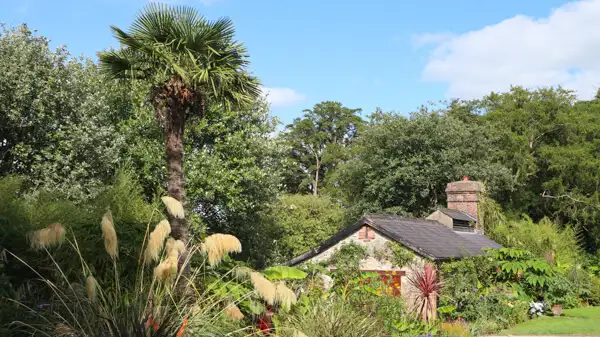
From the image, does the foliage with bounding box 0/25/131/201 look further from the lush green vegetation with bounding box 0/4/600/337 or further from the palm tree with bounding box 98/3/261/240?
the palm tree with bounding box 98/3/261/240

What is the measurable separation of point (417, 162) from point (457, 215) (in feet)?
25.1

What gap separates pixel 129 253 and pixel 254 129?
15.6 metres

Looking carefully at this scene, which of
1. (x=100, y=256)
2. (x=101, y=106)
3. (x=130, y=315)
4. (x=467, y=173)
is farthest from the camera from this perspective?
(x=467, y=173)

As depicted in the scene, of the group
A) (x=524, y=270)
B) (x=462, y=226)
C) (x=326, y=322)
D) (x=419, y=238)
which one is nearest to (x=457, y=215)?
(x=462, y=226)

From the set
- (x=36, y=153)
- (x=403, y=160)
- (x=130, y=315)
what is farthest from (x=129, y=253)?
(x=403, y=160)

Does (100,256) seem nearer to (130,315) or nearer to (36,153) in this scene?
(130,315)

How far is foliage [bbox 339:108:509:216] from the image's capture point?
106ft

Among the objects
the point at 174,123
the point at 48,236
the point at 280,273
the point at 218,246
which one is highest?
the point at 174,123

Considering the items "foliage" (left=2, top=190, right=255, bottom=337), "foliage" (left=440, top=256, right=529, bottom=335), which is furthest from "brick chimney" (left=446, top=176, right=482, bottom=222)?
"foliage" (left=2, top=190, right=255, bottom=337)

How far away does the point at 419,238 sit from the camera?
20281mm

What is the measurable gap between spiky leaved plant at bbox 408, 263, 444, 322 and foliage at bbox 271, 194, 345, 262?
58.6ft

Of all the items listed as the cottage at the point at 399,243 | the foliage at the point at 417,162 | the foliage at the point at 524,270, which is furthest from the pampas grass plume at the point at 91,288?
the foliage at the point at 417,162

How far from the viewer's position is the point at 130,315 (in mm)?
6594

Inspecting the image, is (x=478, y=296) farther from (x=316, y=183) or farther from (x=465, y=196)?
(x=316, y=183)
